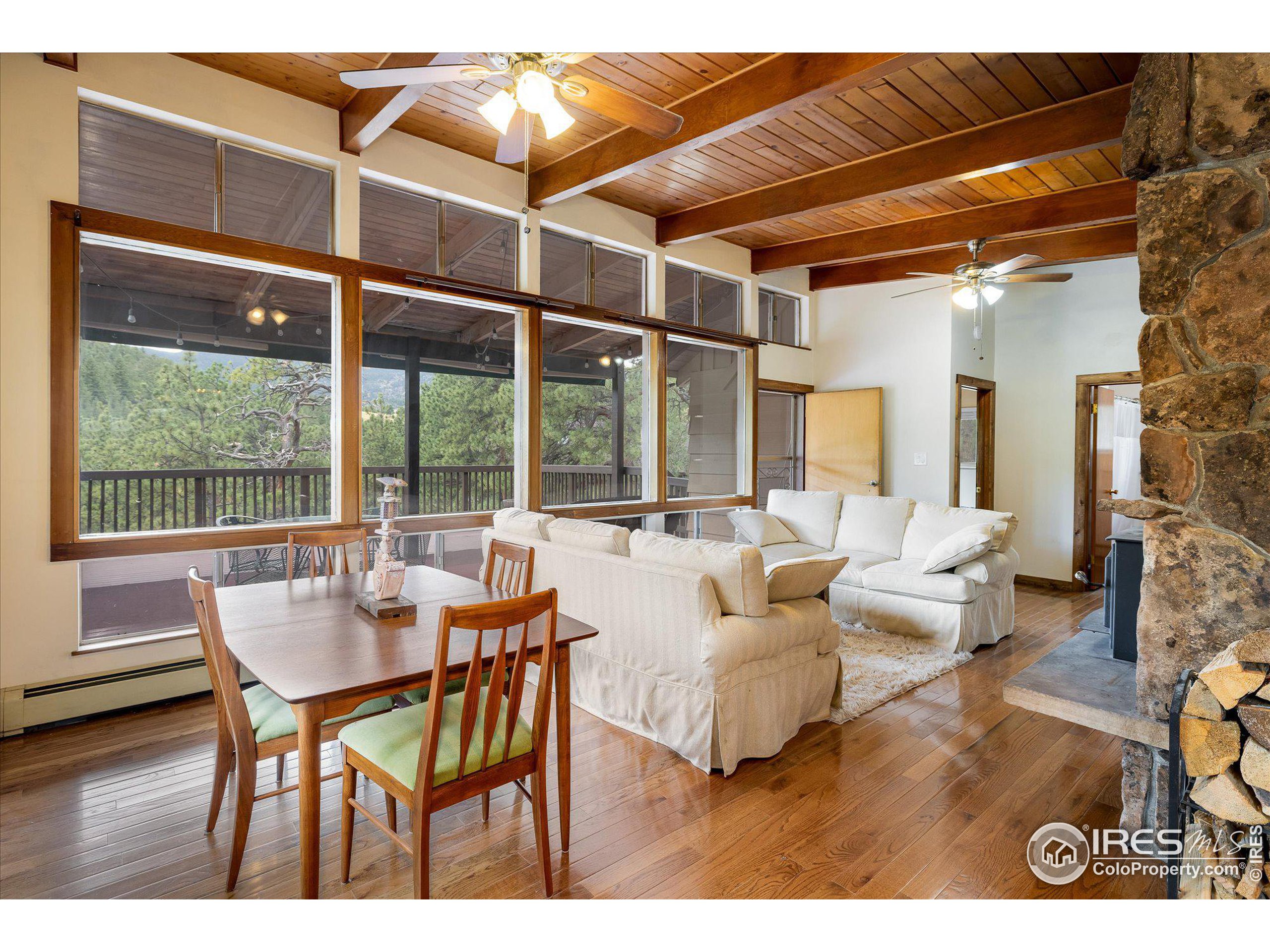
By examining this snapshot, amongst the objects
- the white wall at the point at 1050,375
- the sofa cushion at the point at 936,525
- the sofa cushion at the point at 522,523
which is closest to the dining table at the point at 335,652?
the sofa cushion at the point at 522,523

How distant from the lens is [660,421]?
5.95 m

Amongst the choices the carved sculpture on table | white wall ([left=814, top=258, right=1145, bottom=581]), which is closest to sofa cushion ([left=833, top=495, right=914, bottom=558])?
white wall ([left=814, top=258, right=1145, bottom=581])

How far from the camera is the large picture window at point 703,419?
242 inches

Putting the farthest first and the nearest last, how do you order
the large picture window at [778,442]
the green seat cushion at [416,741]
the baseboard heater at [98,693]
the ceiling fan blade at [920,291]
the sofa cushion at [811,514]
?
1. the large picture window at [778,442]
2. the ceiling fan blade at [920,291]
3. the sofa cushion at [811,514]
4. the baseboard heater at [98,693]
5. the green seat cushion at [416,741]

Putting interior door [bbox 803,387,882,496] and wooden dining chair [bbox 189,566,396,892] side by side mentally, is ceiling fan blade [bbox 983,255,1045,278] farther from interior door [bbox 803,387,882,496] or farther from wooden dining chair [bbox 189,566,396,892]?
wooden dining chair [bbox 189,566,396,892]

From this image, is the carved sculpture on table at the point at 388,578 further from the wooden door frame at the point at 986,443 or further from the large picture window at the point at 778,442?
the wooden door frame at the point at 986,443

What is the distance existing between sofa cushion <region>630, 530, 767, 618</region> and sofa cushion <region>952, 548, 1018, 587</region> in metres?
2.29

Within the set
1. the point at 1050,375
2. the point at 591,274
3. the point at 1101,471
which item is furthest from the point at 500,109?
the point at 1101,471

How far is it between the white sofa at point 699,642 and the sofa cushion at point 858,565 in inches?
66.3

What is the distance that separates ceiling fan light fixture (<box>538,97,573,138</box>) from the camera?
236 cm

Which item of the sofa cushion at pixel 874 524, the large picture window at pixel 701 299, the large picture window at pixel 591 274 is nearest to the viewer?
the large picture window at pixel 591 274

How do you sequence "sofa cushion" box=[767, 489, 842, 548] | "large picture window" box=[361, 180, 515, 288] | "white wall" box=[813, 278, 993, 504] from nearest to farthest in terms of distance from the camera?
"large picture window" box=[361, 180, 515, 288] → "sofa cushion" box=[767, 489, 842, 548] → "white wall" box=[813, 278, 993, 504]

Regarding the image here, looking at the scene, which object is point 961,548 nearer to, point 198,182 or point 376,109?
point 376,109
